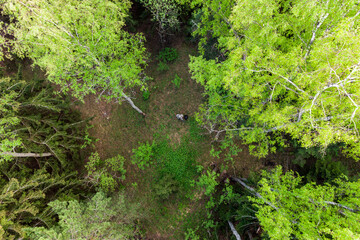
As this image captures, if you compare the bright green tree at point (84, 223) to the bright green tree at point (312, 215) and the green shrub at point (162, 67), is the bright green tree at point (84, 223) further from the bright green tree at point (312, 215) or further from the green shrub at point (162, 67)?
the green shrub at point (162, 67)

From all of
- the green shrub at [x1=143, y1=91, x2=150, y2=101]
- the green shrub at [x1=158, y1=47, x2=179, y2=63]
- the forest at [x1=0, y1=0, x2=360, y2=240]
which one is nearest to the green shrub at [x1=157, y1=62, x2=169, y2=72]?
the forest at [x1=0, y1=0, x2=360, y2=240]

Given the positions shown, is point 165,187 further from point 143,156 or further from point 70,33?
point 70,33

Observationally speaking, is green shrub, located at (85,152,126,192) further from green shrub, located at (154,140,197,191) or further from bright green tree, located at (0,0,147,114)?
bright green tree, located at (0,0,147,114)

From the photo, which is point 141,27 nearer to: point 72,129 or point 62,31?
point 62,31

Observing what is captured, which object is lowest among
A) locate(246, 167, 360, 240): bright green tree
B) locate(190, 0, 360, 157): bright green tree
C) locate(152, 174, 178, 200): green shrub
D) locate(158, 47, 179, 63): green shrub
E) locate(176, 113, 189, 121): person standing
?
locate(152, 174, 178, 200): green shrub

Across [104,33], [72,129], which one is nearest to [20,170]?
[72,129]
